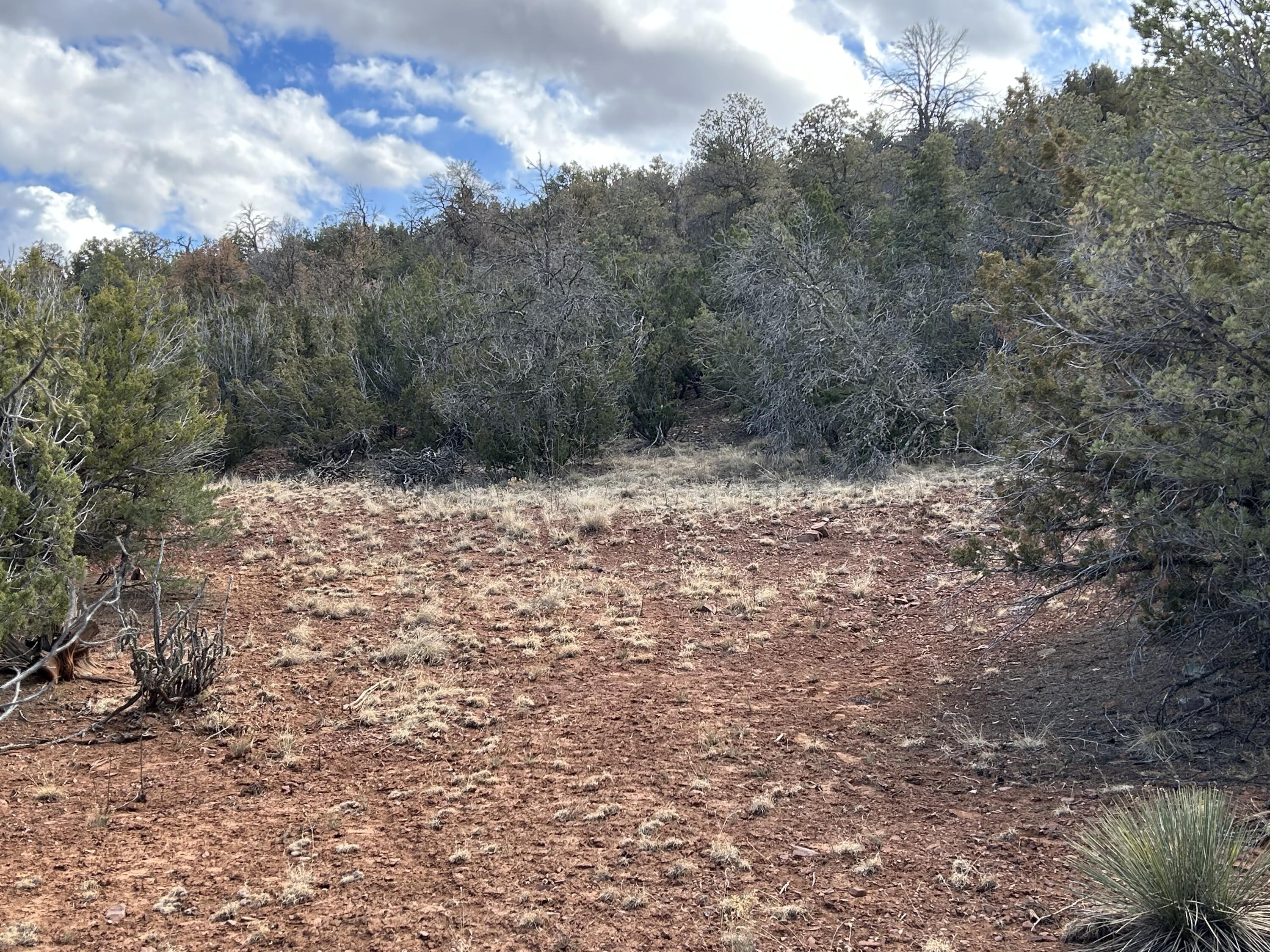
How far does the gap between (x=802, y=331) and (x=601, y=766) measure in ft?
36.0

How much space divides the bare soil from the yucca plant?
243mm

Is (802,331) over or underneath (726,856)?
over

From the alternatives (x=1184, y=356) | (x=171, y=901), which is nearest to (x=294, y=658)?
(x=171, y=901)

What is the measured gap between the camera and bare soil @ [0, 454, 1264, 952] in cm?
369

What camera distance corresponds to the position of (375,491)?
13359 millimetres

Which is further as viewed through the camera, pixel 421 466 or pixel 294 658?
pixel 421 466

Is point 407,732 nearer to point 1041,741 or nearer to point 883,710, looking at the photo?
point 883,710

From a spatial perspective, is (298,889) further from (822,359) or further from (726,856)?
(822,359)

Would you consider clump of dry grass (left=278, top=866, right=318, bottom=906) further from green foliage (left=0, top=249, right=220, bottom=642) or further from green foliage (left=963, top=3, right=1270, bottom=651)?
green foliage (left=963, top=3, right=1270, bottom=651)

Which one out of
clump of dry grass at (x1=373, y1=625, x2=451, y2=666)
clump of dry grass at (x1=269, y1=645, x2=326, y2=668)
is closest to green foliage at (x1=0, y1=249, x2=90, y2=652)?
clump of dry grass at (x1=269, y1=645, x2=326, y2=668)

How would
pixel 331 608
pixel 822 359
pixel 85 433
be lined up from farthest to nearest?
pixel 822 359
pixel 331 608
pixel 85 433

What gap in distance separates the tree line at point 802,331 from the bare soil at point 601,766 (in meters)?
0.87

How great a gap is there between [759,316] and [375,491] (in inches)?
278

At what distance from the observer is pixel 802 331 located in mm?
15094
